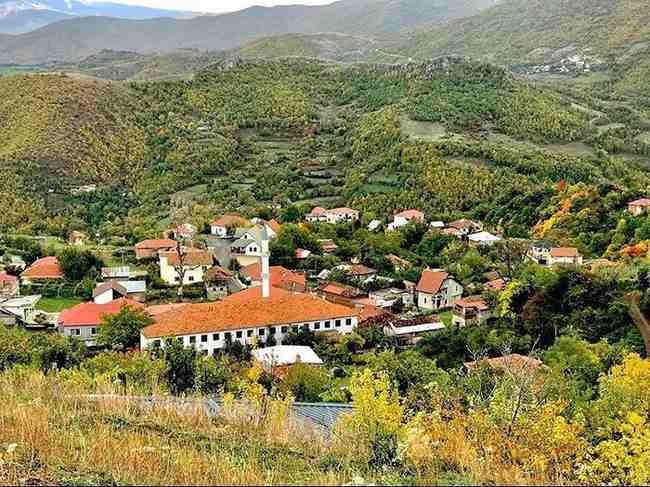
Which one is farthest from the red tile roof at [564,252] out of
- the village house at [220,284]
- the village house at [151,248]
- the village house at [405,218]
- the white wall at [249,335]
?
the village house at [151,248]

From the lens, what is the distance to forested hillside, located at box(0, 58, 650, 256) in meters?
41.5

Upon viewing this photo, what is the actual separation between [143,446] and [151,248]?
26671 mm

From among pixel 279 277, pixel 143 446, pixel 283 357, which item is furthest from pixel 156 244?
pixel 143 446

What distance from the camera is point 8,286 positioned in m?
25.1

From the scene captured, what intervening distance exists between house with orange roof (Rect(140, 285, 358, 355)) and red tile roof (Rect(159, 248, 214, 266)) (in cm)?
615

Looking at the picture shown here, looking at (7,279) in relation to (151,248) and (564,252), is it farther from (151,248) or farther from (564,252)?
(564,252)

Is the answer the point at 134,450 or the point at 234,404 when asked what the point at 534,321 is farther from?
the point at 134,450

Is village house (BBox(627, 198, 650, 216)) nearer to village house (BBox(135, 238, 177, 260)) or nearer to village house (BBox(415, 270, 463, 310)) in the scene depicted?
village house (BBox(415, 270, 463, 310))

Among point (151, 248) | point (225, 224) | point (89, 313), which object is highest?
point (89, 313)

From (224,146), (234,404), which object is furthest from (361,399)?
(224,146)

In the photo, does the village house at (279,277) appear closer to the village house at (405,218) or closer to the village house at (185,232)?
the village house at (185,232)

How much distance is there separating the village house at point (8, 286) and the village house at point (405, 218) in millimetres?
→ 17623

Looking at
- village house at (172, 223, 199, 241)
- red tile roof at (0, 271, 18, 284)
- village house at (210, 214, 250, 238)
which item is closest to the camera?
red tile roof at (0, 271, 18, 284)

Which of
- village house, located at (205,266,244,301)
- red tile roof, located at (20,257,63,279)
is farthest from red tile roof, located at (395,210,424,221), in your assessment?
→ red tile roof, located at (20,257,63,279)
